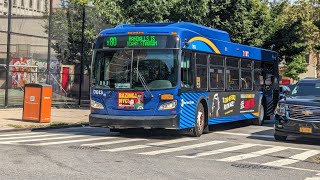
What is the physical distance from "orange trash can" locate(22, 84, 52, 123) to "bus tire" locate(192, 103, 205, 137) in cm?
633

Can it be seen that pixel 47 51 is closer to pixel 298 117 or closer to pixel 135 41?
pixel 135 41

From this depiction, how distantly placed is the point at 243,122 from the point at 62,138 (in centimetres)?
973

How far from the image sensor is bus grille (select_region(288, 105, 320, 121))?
46.2 ft

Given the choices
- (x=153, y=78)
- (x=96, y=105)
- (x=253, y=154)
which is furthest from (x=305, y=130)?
(x=96, y=105)

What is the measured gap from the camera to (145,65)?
46.6ft

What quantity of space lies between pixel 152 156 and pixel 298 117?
17.7 ft

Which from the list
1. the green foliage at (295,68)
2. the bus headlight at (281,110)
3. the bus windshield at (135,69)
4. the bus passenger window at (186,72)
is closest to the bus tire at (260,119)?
the bus headlight at (281,110)

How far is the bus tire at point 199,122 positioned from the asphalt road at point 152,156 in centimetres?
26

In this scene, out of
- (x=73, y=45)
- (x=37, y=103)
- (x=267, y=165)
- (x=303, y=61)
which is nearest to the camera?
(x=267, y=165)

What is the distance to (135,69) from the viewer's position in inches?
559

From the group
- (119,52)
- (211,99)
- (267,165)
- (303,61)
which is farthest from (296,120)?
(303,61)

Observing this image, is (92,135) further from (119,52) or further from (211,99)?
(211,99)

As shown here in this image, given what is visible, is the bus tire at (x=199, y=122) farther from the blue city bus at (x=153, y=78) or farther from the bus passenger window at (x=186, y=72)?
the bus passenger window at (x=186, y=72)

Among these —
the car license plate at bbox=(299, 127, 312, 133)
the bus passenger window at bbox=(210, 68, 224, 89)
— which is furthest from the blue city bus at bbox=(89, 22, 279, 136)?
the car license plate at bbox=(299, 127, 312, 133)
